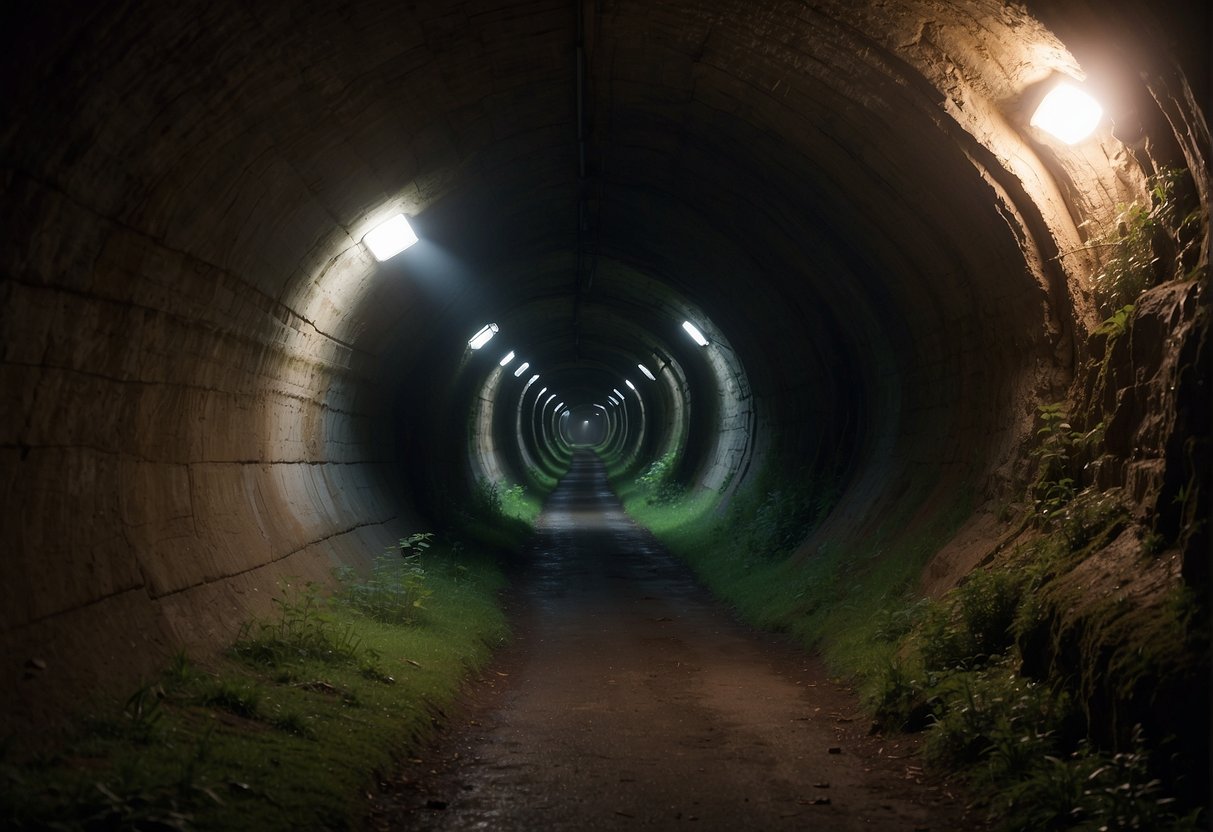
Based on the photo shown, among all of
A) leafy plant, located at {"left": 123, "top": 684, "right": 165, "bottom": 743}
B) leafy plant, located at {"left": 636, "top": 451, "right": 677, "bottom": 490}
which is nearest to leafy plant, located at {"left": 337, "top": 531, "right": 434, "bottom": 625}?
leafy plant, located at {"left": 123, "top": 684, "right": 165, "bottom": 743}

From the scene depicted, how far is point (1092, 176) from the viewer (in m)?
8.11

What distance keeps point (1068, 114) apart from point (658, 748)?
533 cm

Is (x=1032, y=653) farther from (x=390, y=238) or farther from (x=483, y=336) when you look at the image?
(x=483, y=336)

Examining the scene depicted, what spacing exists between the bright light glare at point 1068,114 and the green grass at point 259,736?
6.25 meters

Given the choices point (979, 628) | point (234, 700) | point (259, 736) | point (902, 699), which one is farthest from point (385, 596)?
point (979, 628)

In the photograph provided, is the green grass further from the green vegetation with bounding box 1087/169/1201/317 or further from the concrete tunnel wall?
the green vegetation with bounding box 1087/169/1201/317

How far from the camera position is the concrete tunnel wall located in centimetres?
582

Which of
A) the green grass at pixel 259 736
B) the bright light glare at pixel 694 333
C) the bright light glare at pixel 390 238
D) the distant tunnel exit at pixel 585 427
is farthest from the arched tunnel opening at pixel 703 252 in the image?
the distant tunnel exit at pixel 585 427

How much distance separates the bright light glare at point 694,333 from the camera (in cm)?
2175

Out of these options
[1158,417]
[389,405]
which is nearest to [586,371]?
[389,405]

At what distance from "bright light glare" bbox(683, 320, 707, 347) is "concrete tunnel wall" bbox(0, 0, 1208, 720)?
625 centimetres

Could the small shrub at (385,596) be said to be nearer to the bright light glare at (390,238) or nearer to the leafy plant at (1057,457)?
the bright light glare at (390,238)

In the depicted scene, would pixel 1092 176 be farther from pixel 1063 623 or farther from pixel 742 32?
pixel 1063 623

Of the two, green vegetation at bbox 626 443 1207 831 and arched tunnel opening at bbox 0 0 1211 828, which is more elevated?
arched tunnel opening at bbox 0 0 1211 828
